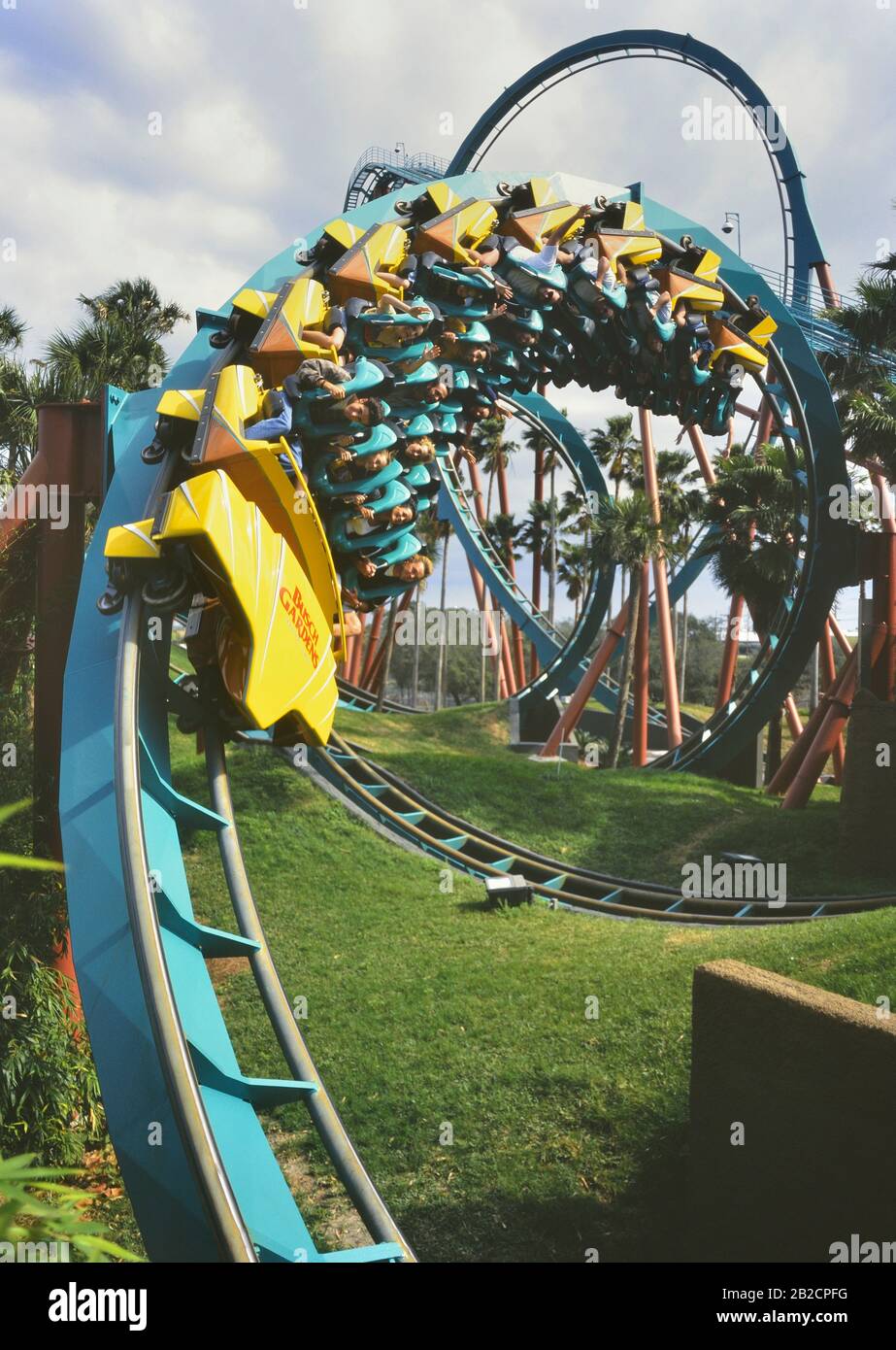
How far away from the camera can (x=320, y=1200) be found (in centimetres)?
613

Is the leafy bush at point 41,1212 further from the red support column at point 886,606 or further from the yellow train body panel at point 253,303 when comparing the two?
the red support column at point 886,606

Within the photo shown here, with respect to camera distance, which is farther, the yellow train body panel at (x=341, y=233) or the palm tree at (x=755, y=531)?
the palm tree at (x=755, y=531)

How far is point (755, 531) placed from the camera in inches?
698

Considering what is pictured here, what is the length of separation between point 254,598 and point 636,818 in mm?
11329

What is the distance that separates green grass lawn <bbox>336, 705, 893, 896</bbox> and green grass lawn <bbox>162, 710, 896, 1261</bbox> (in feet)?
10.3

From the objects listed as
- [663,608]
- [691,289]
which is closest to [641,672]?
[663,608]

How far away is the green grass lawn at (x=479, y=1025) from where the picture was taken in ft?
18.5

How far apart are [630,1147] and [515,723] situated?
1850 cm

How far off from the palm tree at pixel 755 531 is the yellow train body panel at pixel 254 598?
13564mm

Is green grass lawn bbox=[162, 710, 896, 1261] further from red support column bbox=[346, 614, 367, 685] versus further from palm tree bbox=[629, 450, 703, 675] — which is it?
red support column bbox=[346, 614, 367, 685]

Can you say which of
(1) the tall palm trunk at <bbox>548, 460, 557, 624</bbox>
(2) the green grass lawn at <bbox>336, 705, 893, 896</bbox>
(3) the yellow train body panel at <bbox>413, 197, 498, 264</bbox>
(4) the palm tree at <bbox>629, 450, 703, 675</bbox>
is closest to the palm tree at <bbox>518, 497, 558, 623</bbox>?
(1) the tall palm trunk at <bbox>548, 460, 557, 624</bbox>

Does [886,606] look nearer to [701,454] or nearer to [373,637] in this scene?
[701,454]

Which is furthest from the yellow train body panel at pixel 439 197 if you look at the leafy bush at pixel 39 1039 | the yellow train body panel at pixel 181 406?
the leafy bush at pixel 39 1039
